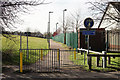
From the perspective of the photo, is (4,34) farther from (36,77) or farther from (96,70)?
(96,70)

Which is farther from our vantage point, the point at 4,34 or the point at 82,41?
the point at 82,41

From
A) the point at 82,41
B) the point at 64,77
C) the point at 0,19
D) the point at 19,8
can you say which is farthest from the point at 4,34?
the point at 82,41

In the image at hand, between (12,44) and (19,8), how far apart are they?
2375 millimetres

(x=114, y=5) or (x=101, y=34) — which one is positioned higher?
(x=114, y=5)

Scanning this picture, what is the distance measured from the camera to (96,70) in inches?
301

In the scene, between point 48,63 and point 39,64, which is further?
point 48,63

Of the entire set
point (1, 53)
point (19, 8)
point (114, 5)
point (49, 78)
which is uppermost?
point (114, 5)

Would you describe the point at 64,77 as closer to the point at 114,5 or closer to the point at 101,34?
the point at 114,5

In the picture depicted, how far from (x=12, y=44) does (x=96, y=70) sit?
5327 millimetres

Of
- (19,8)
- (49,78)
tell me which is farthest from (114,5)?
(49,78)

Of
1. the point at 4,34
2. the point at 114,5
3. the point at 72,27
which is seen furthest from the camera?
the point at 72,27

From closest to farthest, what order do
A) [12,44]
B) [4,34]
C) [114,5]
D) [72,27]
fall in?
[4,34] → [12,44] → [114,5] → [72,27]

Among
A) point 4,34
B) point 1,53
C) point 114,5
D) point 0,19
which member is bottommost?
point 1,53

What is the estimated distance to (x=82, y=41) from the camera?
17922 mm
